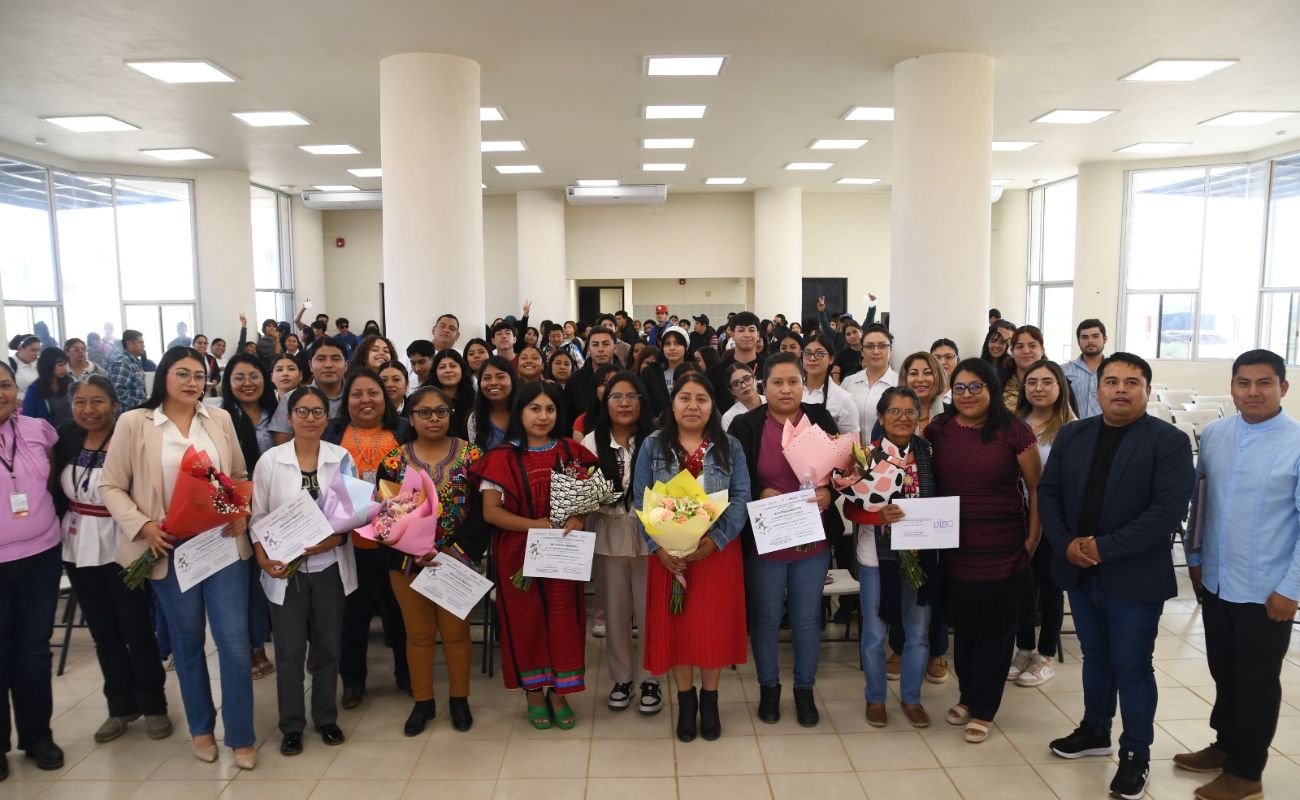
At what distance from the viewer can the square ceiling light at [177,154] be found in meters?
12.5

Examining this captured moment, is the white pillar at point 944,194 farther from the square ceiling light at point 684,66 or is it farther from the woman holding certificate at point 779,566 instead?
the woman holding certificate at point 779,566

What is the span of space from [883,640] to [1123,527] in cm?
115

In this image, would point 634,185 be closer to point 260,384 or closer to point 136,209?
point 136,209

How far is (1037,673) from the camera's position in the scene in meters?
4.27

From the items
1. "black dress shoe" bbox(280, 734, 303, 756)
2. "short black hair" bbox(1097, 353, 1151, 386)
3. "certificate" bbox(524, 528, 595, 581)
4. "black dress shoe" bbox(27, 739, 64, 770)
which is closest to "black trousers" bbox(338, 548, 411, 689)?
"black dress shoe" bbox(280, 734, 303, 756)

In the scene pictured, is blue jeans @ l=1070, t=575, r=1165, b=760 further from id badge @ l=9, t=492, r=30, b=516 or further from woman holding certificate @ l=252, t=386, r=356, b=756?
id badge @ l=9, t=492, r=30, b=516

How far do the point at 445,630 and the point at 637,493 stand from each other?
1.12m

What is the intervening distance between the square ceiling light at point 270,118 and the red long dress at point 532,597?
27.8 feet

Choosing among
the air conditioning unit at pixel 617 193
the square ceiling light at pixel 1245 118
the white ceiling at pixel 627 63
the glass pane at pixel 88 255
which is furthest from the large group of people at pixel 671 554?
the air conditioning unit at pixel 617 193

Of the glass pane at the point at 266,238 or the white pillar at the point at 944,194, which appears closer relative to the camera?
the white pillar at the point at 944,194

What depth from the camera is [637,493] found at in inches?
143

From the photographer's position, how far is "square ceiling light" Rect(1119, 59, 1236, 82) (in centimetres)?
819

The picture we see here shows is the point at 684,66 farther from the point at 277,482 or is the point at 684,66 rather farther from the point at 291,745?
the point at 291,745

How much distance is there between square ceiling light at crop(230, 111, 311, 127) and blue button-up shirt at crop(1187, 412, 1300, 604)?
10.4 meters
